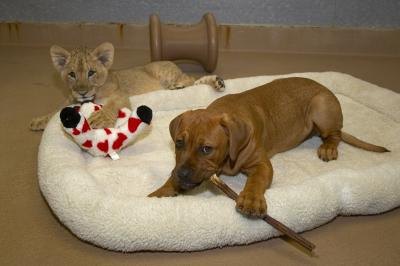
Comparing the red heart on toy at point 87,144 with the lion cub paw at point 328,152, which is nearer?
the red heart on toy at point 87,144

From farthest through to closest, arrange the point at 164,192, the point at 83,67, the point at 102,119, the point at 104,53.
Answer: the point at 104,53
the point at 83,67
the point at 102,119
the point at 164,192

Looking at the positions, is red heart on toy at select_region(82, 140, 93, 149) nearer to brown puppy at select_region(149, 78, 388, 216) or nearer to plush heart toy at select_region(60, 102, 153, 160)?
plush heart toy at select_region(60, 102, 153, 160)

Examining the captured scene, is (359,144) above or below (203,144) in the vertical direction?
below

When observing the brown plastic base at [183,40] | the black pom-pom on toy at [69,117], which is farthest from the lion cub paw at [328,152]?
the brown plastic base at [183,40]

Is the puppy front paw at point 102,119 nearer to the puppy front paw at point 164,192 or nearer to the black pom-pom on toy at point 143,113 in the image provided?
the black pom-pom on toy at point 143,113

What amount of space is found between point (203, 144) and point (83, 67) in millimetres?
1348

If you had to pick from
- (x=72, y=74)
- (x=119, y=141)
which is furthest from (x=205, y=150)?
(x=72, y=74)

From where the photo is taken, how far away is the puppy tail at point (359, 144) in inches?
102

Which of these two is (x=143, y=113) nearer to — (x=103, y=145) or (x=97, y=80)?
(x=103, y=145)

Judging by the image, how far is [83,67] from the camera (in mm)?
2971

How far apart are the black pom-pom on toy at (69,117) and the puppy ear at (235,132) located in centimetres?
75

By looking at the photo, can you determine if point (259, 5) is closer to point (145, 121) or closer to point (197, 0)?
point (197, 0)

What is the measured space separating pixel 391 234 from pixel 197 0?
3.21 m

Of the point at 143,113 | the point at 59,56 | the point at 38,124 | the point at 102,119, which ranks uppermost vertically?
the point at 59,56
